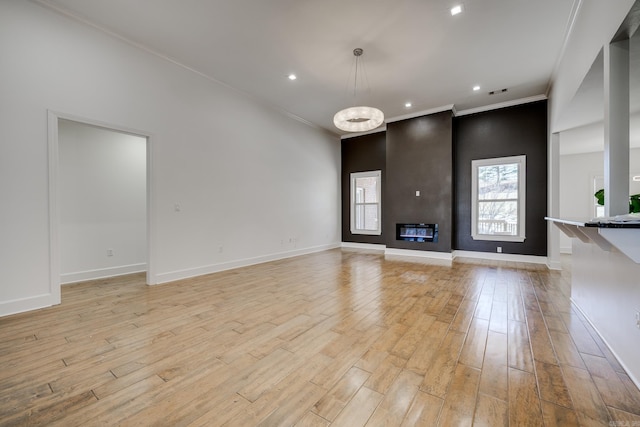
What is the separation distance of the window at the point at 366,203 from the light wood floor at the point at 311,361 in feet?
14.3

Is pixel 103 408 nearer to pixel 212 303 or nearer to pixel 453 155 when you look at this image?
pixel 212 303

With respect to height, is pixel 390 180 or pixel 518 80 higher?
pixel 518 80

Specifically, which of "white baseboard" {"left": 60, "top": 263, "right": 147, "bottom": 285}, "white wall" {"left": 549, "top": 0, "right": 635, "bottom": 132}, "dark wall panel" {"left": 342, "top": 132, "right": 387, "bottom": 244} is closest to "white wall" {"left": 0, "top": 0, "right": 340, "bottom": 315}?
"white baseboard" {"left": 60, "top": 263, "right": 147, "bottom": 285}

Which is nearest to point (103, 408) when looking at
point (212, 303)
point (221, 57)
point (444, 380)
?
point (212, 303)

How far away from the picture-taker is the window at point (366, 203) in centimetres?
778

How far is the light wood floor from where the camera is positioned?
56.2 inches

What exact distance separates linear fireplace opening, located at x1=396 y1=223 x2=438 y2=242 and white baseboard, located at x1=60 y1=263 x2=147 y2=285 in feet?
19.2

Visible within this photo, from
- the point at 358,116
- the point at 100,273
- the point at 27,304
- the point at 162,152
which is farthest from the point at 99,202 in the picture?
the point at 358,116

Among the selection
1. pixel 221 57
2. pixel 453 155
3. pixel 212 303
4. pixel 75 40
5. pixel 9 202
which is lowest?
pixel 212 303

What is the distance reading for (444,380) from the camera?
5.58 ft

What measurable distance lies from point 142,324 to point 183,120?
3.29 meters

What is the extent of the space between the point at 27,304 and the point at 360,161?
747 cm

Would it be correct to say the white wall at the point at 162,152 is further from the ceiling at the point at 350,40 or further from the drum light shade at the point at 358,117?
the drum light shade at the point at 358,117

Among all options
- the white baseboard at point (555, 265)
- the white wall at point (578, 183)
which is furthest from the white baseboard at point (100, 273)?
the white wall at point (578, 183)
